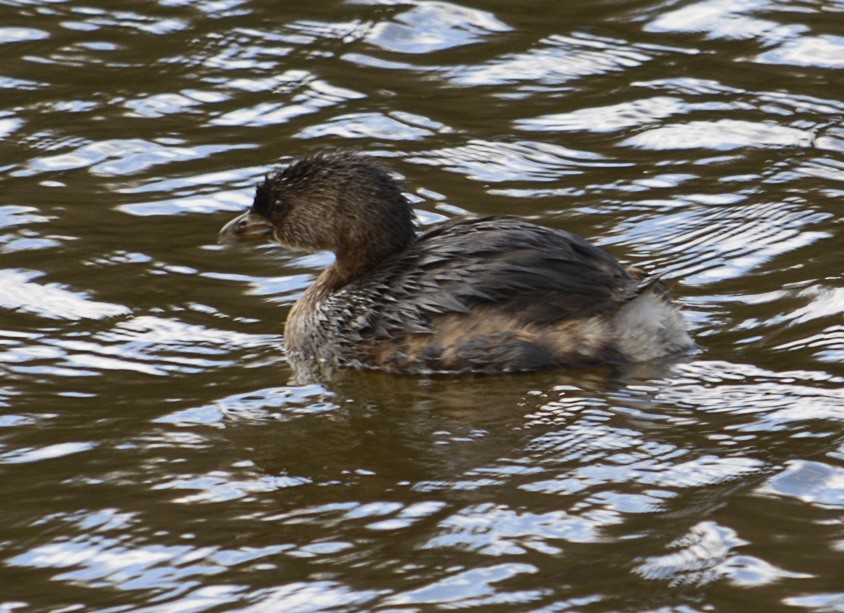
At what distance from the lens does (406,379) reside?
6984mm

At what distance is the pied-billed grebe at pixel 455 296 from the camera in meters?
6.73

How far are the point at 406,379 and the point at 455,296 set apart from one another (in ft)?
1.53

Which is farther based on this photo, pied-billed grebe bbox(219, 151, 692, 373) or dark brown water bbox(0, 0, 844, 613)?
pied-billed grebe bbox(219, 151, 692, 373)

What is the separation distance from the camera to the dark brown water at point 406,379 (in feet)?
16.6

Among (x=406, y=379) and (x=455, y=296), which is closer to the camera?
(x=455, y=296)

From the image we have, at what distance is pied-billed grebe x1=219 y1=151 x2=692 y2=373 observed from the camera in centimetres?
673

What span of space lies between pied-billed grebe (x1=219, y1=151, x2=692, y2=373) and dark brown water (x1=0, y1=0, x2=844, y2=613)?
0.15 m

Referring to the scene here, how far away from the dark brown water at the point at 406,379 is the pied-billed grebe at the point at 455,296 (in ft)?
0.48

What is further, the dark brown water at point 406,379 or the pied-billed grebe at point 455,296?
the pied-billed grebe at point 455,296

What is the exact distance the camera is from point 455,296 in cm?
686

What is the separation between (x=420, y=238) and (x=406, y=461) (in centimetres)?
183

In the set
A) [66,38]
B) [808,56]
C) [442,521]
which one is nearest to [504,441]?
[442,521]

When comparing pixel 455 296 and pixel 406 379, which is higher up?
pixel 455 296

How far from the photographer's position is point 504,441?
19.7 ft
